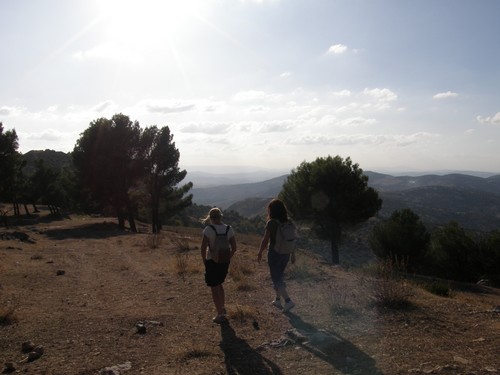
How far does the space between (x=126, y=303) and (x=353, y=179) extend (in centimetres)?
2430

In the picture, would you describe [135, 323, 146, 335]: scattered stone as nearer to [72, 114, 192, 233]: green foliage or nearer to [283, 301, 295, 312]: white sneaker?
[283, 301, 295, 312]: white sneaker

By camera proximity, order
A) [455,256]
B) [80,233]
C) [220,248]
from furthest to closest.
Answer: [455,256], [80,233], [220,248]

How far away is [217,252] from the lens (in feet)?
21.3

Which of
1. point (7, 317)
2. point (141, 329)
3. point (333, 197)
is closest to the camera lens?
point (141, 329)

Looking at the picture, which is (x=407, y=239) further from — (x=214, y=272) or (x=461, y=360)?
(x=461, y=360)

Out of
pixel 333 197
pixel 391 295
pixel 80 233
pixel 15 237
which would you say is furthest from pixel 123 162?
pixel 391 295

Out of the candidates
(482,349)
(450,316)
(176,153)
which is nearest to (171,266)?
(450,316)

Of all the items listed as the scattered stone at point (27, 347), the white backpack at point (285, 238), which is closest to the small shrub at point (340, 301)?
the white backpack at point (285, 238)

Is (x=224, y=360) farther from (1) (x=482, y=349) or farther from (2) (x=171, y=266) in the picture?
(2) (x=171, y=266)

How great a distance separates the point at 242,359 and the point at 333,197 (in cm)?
2544

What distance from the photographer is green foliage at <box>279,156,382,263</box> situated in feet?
96.9

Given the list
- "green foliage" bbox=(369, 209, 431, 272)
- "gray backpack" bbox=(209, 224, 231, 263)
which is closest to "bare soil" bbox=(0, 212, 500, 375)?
"gray backpack" bbox=(209, 224, 231, 263)

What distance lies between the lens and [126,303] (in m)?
8.33

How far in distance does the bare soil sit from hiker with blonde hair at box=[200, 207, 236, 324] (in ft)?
1.70
